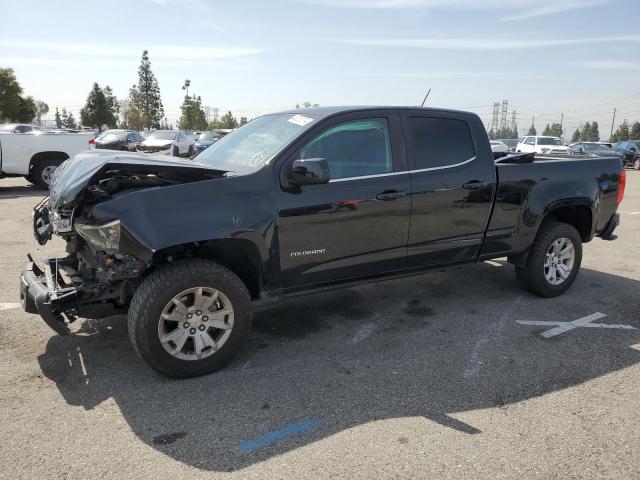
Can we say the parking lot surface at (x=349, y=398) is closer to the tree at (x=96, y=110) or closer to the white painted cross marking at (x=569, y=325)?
the white painted cross marking at (x=569, y=325)

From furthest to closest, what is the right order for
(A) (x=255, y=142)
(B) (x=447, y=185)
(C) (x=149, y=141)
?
(C) (x=149, y=141) → (B) (x=447, y=185) → (A) (x=255, y=142)

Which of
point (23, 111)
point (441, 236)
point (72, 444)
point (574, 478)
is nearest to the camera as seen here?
point (574, 478)

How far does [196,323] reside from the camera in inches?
135

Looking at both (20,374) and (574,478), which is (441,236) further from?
(20,374)

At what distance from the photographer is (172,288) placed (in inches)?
128

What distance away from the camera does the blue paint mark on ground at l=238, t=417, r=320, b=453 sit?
9.02 ft

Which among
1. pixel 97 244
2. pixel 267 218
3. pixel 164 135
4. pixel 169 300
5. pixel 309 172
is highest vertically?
pixel 164 135

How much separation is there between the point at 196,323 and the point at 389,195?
1812mm

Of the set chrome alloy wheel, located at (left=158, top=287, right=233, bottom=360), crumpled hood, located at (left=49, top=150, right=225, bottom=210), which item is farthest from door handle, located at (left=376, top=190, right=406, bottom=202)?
chrome alloy wheel, located at (left=158, top=287, right=233, bottom=360)

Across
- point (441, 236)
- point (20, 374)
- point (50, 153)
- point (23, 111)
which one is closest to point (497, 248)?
point (441, 236)

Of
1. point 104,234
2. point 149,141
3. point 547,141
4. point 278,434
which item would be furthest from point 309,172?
point 547,141

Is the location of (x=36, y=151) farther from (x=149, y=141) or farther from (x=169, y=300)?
(x=149, y=141)

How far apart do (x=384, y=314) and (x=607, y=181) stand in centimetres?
287

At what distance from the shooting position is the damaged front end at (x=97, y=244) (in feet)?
10.6
